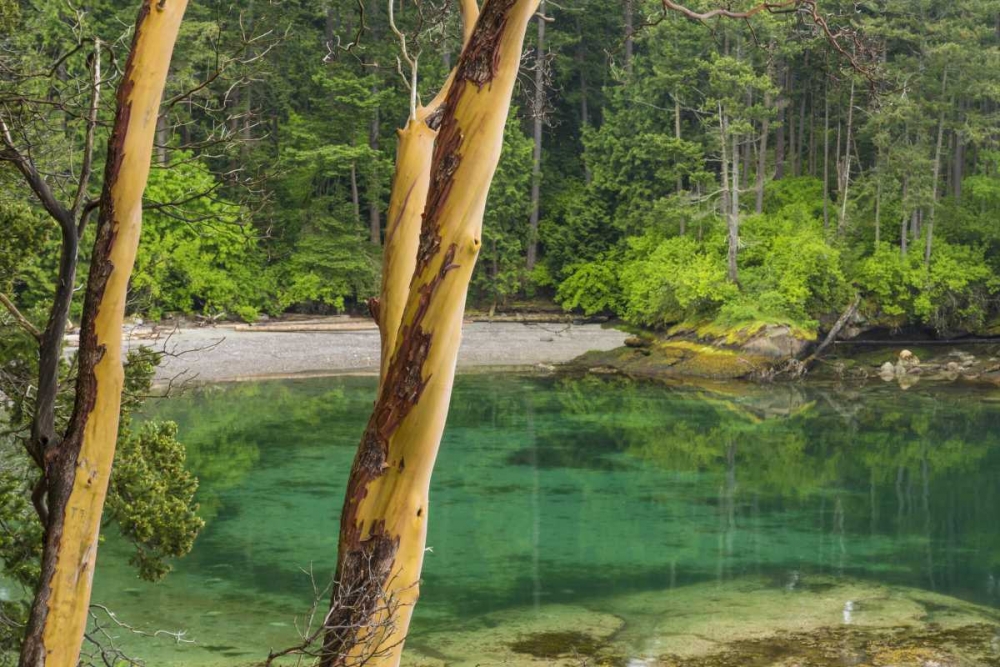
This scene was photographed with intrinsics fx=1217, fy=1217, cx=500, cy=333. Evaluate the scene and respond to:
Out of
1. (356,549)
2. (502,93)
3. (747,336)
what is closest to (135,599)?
(356,549)

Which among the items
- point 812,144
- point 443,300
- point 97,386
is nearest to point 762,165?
point 812,144

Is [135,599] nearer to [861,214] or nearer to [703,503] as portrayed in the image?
[703,503]

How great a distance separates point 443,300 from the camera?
170 inches

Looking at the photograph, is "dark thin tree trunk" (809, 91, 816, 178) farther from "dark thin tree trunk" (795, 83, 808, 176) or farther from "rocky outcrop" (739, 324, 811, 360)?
"rocky outcrop" (739, 324, 811, 360)

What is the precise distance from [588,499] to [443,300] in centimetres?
1298

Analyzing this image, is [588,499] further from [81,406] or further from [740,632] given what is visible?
[81,406]

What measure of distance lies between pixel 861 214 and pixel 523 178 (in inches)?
372

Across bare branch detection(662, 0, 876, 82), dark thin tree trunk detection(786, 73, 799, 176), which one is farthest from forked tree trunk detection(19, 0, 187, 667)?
dark thin tree trunk detection(786, 73, 799, 176)

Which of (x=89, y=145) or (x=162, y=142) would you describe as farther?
(x=162, y=142)

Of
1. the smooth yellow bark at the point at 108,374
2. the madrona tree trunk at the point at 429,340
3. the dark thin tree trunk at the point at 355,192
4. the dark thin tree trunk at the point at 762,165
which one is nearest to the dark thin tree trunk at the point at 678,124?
the dark thin tree trunk at the point at 762,165

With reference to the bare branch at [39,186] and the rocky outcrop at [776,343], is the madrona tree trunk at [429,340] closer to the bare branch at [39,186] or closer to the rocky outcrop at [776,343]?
the bare branch at [39,186]

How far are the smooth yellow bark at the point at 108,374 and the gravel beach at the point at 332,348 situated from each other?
69.3ft

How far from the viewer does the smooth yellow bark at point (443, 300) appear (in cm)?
430

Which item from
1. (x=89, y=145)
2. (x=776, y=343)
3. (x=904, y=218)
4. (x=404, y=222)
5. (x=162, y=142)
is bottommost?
(x=776, y=343)
